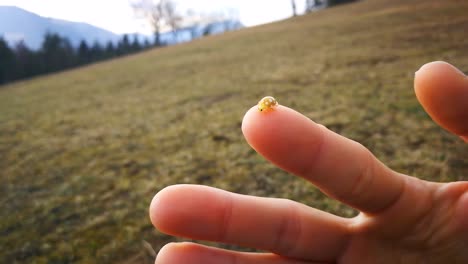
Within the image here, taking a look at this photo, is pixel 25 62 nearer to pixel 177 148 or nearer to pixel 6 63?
pixel 6 63

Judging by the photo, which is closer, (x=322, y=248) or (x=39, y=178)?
(x=322, y=248)

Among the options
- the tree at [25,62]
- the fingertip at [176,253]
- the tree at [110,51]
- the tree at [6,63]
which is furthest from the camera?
Answer: the tree at [110,51]

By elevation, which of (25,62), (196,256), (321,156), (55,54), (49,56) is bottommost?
(196,256)

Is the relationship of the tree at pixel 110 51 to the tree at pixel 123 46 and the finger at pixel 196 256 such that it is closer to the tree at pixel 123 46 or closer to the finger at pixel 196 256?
the tree at pixel 123 46

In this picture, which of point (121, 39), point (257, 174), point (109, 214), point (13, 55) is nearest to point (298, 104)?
point (257, 174)

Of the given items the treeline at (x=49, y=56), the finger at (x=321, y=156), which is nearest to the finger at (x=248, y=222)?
the finger at (x=321, y=156)

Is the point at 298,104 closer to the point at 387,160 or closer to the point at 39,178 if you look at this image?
the point at 387,160

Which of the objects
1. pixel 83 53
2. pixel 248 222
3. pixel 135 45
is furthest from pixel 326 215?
pixel 135 45
